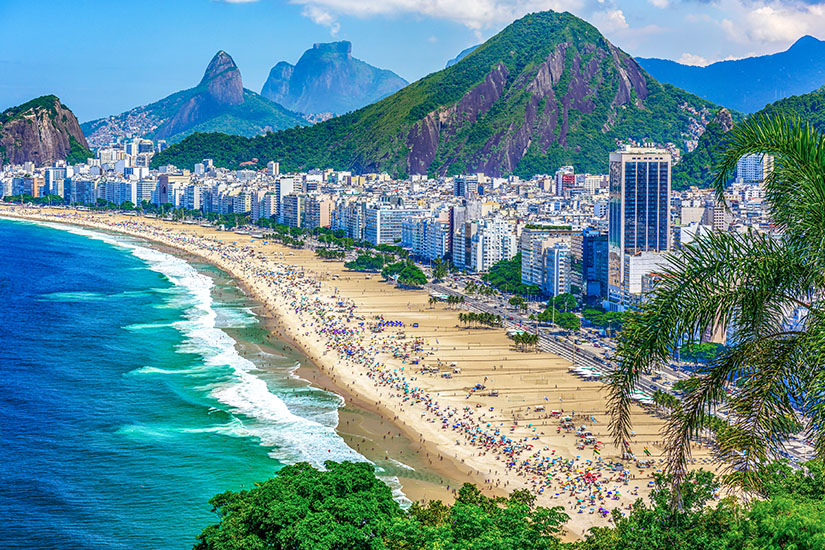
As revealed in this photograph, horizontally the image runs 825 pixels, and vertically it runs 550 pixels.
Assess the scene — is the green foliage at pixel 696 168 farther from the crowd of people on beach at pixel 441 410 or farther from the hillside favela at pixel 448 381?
the crowd of people on beach at pixel 441 410

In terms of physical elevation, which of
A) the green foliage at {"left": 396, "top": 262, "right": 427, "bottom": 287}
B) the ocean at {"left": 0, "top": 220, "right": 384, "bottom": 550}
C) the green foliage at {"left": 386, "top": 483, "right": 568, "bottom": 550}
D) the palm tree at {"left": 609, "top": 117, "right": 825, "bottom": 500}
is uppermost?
the palm tree at {"left": 609, "top": 117, "right": 825, "bottom": 500}

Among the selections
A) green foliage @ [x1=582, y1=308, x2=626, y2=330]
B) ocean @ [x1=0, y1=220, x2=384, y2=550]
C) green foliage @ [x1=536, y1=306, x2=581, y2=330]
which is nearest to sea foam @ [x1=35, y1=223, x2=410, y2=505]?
ocean @ [x1=0, y1=220, x2=384, y2=550]

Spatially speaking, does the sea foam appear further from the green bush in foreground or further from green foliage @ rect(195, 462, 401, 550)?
Result: the green bush in foreground

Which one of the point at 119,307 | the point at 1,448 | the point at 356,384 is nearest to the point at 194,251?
the point at 119,307

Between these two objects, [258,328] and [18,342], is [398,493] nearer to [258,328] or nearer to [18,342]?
[258,328]

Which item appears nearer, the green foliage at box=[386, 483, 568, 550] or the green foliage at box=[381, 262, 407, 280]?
the green foliage at box=[386, 483, 568, 550]

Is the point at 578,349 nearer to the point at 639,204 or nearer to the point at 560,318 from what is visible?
the point at 560,318

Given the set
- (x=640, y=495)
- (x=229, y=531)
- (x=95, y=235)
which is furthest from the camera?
(x=95, y=235)
